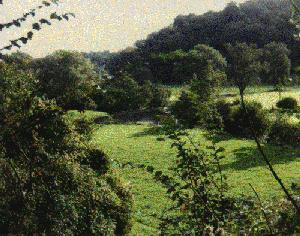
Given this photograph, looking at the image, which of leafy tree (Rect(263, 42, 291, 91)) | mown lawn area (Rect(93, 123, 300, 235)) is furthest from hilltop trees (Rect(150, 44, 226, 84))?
mown lawn area (Rect(93, 123, 300, 235))

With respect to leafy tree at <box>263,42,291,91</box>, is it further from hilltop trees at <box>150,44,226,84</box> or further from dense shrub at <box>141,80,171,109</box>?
dense shrub at <box>141,80,171,109</box>

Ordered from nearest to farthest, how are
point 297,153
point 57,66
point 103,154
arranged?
point 103,154
point 297,153
point 57,66

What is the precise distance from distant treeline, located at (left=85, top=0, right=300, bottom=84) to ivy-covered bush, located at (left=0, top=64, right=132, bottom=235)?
73614 millimetres

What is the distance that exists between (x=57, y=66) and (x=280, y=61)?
39101mm

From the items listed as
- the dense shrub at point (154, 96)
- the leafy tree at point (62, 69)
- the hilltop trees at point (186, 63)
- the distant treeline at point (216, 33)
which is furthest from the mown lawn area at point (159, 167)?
the distant treeline at point (216, 33)

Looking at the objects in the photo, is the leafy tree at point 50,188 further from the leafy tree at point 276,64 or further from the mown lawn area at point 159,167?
the leafy tree at point 276,64

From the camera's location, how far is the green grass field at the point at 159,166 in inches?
770

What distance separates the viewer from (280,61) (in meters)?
72.8

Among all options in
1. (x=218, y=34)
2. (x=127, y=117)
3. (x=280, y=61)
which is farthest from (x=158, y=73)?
(x=127, y=117)

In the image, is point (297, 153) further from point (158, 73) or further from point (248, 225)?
point (158, 73)

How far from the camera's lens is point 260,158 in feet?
92.2

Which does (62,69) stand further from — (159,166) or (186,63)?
(159,166)

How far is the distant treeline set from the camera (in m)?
91.7

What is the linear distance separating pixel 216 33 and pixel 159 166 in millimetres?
76195
